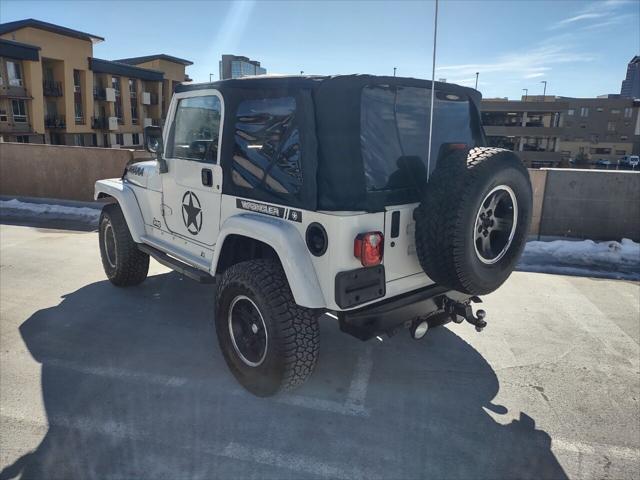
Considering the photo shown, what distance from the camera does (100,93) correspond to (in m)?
38.3

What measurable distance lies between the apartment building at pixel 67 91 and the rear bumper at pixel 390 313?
79.4ft

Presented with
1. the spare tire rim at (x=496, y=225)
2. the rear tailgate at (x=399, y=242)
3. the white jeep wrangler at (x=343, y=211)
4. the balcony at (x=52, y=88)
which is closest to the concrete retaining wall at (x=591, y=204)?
the white jeep wrangler at (x=343, y=211)

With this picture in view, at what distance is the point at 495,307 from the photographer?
5.23m

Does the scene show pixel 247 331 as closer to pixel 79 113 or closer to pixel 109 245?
pixel 109 245

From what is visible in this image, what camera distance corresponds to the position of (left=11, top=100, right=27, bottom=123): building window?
3123 centimetres

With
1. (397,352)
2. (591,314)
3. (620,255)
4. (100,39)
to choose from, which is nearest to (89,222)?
(397,352)

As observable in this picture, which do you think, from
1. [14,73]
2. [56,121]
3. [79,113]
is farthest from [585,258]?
[79,113]

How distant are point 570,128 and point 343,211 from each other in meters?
86.0

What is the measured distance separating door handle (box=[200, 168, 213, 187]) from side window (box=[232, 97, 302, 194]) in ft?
1.02

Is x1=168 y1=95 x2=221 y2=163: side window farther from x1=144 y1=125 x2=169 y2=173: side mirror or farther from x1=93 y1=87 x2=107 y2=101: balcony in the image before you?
x1=93 y1=87 x2=107 y2=101: balcony

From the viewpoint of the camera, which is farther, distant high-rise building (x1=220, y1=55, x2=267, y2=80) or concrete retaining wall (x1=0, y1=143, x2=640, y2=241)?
concrete retaining wall (x1=0, y1=143, x2=640, y2=241)

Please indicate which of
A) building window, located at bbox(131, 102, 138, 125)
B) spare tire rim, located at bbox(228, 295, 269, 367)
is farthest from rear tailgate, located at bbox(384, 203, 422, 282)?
building window, located at bbox(131, 102, 138, 125)

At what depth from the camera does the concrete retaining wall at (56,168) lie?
966 cm

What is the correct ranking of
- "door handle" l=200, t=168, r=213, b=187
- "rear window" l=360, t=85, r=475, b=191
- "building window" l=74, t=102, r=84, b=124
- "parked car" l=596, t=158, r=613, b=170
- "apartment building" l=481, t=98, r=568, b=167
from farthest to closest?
"parked car" l=596, t=158, r=613, b=170
"apartment building" l=481, t=98, r=568, b=167
"building window" l=74, t=102, r=84, b=124
"door handle" l=200, t=168, r=213, b=187
"rear window" l=360, t=85, r=475, b=191
